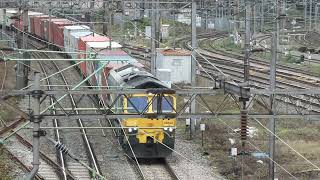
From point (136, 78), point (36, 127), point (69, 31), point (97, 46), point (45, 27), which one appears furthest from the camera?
point (45, 27)

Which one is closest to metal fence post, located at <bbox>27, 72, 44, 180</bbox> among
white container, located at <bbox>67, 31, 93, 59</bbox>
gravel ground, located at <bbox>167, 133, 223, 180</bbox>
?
gravel ground, located at <bbox>167, 133, 223, 180</bbox>

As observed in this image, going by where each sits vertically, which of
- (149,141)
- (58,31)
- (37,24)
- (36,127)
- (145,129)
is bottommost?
(149,141)

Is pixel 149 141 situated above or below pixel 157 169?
above

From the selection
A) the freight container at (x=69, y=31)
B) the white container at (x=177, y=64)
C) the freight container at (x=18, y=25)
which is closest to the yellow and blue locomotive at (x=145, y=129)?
the white container at (x=177, y=64)

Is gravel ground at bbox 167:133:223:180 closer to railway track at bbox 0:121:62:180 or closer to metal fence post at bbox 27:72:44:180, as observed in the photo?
railway track at bbox 0:121:62:180

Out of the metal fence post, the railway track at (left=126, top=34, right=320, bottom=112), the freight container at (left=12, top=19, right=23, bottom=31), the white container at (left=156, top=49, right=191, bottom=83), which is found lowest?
the railway track at (left=126, top=34, right=320, bottom=112)

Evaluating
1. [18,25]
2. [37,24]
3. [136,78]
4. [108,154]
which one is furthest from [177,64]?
[37,24]

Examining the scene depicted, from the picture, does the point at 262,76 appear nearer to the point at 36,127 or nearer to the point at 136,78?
the point at 136,78

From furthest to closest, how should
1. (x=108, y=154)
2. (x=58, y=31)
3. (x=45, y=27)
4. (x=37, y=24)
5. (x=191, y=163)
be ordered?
(x=37, y=24), (x=45, y=27), (x=58, y=31), (x=108, y=154), (x=191, y=163)

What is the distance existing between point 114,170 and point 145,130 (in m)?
1.59

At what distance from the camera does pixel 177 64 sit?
37062 millimetres

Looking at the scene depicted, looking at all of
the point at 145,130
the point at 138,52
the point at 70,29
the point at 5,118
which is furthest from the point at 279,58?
the point at 145,130

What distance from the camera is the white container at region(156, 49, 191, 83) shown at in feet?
120

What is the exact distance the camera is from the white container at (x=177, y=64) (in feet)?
120
